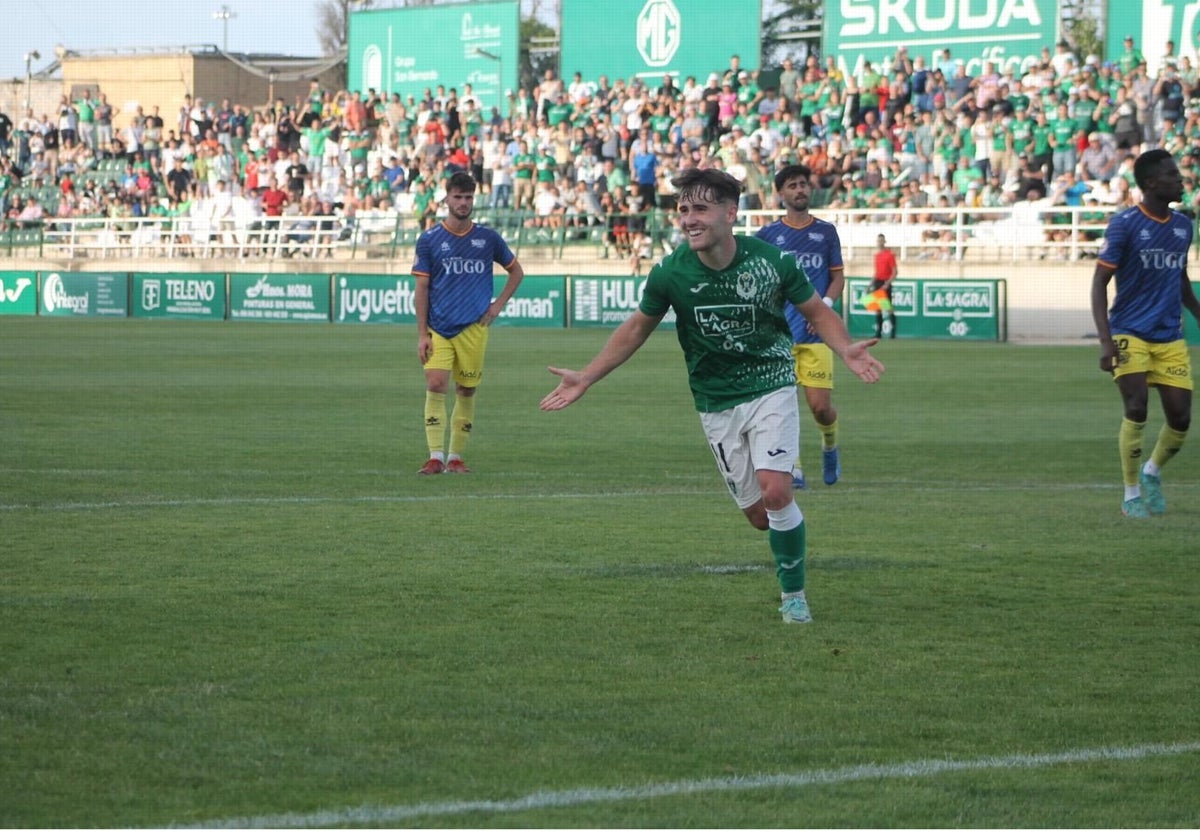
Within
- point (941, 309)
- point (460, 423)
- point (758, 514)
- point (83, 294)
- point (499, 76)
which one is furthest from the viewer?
point (499, 76)

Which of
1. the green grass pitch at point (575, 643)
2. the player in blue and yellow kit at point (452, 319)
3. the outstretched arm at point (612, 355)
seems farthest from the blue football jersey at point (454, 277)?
the outstretched arm at point (612, 355)

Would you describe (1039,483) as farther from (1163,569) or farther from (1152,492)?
(1163,569)

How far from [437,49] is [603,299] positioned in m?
20.3

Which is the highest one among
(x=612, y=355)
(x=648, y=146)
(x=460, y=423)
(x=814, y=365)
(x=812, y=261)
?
(x=648, y=146)

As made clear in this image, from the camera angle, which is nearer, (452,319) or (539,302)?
(452,319)

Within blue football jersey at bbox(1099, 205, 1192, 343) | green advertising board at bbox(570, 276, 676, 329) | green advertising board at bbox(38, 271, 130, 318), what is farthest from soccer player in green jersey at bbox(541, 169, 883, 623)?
green advertising board at bbox(38, 271, 130, 318)

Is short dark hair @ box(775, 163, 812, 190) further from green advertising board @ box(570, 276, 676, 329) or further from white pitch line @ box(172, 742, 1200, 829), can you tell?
green advertising board @ box(570, 276, 676, 329)

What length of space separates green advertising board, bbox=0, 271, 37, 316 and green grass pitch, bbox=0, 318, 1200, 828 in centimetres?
3186

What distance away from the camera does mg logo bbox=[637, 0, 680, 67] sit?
155 feet

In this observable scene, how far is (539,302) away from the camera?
127 feet

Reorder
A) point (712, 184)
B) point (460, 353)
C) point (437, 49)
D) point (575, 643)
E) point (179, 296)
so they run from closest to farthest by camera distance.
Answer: point (575, 643) → point (712, 184) → point (460, 353) → point (179, 296) → point (437, 49)

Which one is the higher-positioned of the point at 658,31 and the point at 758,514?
the point at 658,31

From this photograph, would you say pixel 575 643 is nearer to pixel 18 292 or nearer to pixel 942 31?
pixel 942 31

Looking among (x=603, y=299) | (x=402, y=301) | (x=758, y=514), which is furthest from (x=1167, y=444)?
(x=402, y=301)
